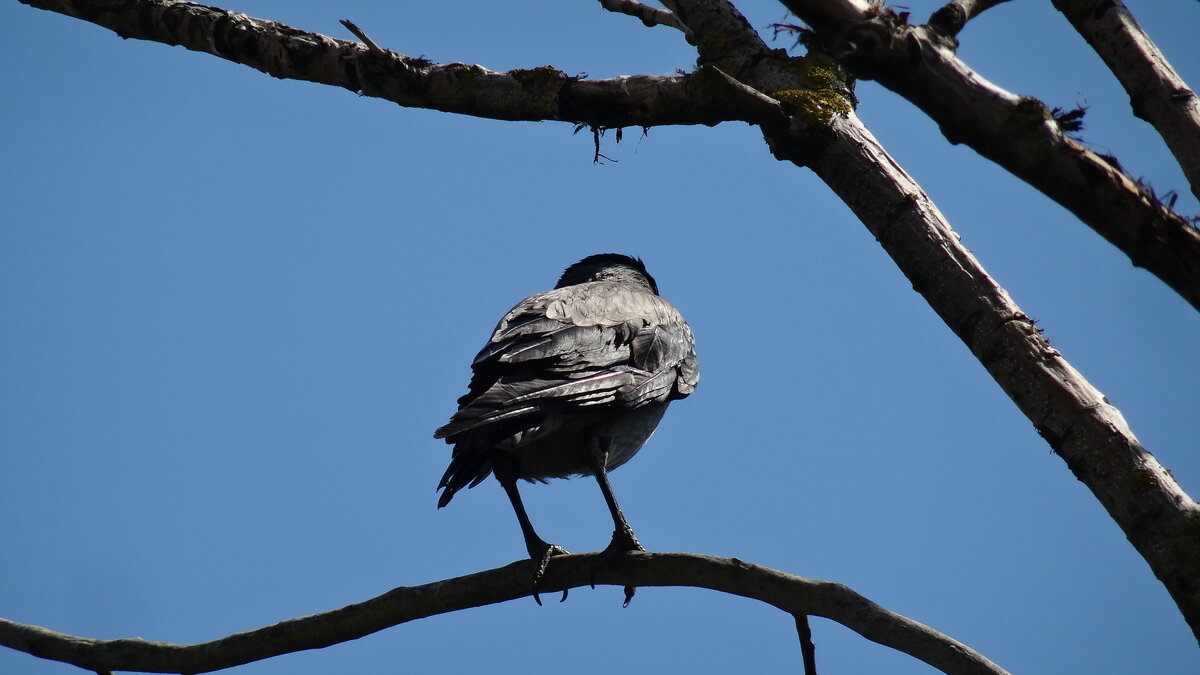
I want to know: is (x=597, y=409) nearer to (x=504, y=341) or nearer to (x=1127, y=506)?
(x=504, y=341)

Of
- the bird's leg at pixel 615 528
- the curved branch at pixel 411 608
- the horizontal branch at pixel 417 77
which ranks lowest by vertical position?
the curved branch at pixel 411 608

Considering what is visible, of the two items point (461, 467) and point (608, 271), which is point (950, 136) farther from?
point (608, 271)

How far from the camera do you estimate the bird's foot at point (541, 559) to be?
4.51m

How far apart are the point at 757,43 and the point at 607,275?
4352 millimetres

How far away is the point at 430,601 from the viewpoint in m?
4.16

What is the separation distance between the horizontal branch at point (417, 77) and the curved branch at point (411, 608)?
1753 millimetres

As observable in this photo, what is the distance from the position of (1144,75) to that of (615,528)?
A: 2972 mm

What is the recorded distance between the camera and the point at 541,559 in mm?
4684

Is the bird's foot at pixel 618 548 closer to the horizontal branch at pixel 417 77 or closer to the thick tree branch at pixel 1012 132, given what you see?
the horizontal branch at pixel 417 77

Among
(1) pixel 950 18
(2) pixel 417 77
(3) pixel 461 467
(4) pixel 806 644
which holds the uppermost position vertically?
(2) pixel 417 77

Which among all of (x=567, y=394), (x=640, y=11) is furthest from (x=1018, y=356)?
(x=640, y=11)

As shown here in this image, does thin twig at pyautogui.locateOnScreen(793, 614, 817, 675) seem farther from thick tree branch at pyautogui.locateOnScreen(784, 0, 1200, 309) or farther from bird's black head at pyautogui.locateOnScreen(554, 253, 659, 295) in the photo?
bird's black head at pyautogui.locateOnScreen(554, 253, 659, 295)

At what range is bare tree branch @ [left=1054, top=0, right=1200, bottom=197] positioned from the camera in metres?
3.52

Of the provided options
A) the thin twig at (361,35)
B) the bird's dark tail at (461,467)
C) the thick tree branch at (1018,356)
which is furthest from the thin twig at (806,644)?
the thin twig at (361,35)
